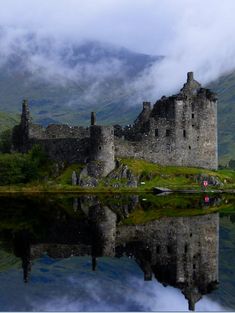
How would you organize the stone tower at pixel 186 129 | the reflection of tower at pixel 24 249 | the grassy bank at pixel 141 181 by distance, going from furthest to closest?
1. the stone tower at pixel 186 129
2. the grassy bank at pixel 141 181
3. the reflection of tower at pixel 24 249

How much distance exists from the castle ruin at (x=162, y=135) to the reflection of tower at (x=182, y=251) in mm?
42481

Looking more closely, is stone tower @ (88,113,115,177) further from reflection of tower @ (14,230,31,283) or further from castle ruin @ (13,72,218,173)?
reflection of tower @ (14,230,31,283)

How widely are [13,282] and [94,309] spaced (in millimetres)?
5735

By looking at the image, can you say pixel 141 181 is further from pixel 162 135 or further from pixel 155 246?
pixel 155 246

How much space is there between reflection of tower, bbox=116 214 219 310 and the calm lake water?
0.05 m

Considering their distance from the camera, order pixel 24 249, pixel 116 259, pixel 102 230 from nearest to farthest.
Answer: pixel 116 259 < pixel 24 249 < pixel 102 230

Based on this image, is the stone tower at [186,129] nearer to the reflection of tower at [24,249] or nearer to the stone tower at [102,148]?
the stone tower at [102,148]

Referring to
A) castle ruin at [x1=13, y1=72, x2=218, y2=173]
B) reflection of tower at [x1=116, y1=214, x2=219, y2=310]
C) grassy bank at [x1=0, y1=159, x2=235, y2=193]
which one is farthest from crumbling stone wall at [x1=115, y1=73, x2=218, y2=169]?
reflection of tower at [x1=116, y1=214, x2=219, y2=310]

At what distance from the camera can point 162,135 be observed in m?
92.8

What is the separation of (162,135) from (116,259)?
5968 cm

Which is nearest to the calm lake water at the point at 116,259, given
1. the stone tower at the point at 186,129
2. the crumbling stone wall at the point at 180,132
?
the crumbling stone wall at the point at 180,132

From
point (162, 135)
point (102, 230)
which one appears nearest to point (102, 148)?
point (162, 135)

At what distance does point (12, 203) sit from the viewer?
61562 mm

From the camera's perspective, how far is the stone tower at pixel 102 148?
→ 85688 millimetres
